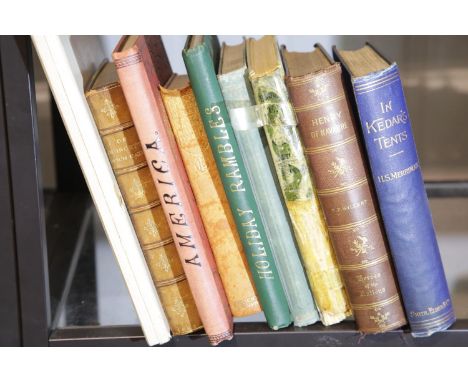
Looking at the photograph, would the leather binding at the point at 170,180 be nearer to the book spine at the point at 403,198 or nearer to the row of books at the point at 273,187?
the row of books at the point at 273,187

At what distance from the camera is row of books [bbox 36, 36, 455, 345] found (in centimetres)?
78

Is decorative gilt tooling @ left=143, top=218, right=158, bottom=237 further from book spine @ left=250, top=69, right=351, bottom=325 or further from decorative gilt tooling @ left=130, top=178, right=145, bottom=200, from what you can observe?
book spine @ left=250, top=69, right=351, bottom=325

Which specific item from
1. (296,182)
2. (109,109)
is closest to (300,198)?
(296,182)

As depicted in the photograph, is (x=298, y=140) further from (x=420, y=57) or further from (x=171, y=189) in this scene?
(x=420, y=57)

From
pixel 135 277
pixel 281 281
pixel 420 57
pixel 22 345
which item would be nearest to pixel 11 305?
pixel 22 345

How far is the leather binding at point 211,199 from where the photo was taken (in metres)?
0.82

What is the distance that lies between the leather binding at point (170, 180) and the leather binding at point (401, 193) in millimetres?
195

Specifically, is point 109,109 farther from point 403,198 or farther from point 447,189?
point 447,189

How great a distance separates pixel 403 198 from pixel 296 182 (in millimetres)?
113

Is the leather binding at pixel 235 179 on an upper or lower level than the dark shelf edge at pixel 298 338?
upper

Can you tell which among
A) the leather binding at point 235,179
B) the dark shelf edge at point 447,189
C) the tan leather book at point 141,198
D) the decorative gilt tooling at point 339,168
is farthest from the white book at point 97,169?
the dark shelf edge at point 447,189

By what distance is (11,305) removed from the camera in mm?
891

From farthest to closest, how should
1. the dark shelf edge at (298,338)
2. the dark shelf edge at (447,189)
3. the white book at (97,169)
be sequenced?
1. the dark shelf edge at (447,189)
2. the dark shelf edge at (298,338)
3. the white book at (97,169)

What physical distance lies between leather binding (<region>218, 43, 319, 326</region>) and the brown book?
45 mm
